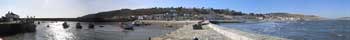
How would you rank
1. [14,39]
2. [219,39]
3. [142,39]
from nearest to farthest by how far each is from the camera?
[219,39]
[142,39]
[14,39]

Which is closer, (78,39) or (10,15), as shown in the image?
(78,39)

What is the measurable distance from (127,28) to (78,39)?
1285 inches

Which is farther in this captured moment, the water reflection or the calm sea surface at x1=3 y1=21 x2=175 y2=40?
the water reflection

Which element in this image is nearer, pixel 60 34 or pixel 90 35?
pixel 90 35

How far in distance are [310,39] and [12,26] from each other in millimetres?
43074

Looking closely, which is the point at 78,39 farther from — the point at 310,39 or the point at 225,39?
the point at 310,39

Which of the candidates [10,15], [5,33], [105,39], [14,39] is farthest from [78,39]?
[10,15]

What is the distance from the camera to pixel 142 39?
6175 centimetres

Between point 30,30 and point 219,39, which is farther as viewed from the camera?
point 30,30

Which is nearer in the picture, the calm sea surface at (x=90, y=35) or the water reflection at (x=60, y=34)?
the calm sea surface at (x=90, y=35)

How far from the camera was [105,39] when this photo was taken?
63875 millimetres

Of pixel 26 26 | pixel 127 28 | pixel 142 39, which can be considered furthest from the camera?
pixel 127 28

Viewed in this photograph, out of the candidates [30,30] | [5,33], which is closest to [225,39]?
[5,33]

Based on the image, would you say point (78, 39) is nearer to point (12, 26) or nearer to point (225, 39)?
point (225, 39)
